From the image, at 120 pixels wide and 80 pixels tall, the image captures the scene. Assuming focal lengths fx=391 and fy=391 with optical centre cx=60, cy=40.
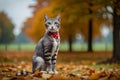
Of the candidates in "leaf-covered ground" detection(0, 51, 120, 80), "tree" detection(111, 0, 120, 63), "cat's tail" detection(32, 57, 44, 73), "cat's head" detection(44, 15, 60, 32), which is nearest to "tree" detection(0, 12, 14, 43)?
"leaf-covered ground" detection(0, 51, 120, 80)

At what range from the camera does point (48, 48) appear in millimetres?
11047

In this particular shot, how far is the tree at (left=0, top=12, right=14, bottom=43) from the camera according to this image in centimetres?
7224

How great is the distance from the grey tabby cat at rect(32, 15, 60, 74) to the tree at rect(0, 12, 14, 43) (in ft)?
198

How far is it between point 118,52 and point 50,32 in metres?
11.0

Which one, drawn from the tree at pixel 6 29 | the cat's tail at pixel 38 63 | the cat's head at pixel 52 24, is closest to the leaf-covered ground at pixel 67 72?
the cat's tail at pixel 38 63

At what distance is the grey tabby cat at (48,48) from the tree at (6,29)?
6029 centimetres

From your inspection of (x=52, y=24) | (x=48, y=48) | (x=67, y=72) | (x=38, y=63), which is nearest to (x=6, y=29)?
(x=67, y=72)

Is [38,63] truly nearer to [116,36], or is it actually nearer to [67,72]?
[67,72]

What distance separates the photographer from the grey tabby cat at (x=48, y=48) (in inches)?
431

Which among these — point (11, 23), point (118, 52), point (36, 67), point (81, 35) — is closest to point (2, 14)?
point (11, 23)

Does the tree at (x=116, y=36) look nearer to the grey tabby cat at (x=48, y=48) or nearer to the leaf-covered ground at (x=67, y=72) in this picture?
the leaf-covered ground at (x=67, y=72)

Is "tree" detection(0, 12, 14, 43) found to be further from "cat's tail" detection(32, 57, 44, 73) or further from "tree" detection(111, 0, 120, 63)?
"cat's tail" detection(32, 57, 44, 73)

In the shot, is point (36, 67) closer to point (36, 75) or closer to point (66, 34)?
point (36, 75)

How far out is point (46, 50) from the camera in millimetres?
11086
